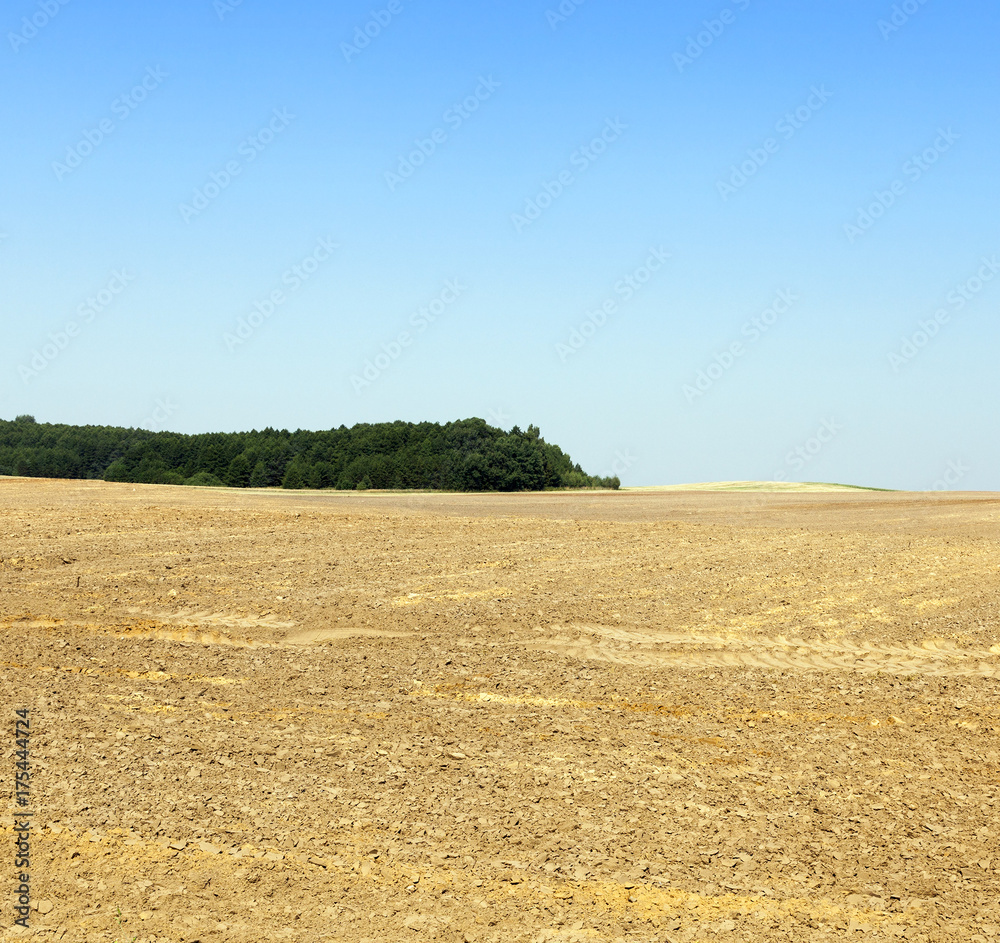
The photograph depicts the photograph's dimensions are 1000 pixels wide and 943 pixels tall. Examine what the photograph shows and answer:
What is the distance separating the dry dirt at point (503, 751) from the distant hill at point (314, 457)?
1949 inches

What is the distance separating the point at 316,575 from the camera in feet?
57.8

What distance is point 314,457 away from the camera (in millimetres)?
82562

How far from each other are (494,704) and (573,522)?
19.9 metres

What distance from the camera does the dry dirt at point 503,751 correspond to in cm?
566

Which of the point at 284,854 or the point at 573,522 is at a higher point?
the point at 573,522

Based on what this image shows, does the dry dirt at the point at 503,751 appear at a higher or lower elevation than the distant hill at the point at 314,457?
lower

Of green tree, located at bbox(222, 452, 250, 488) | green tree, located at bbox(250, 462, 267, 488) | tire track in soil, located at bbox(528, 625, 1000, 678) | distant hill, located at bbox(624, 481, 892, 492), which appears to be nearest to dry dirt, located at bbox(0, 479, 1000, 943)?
tire track in soil, located at bbox(528, 625, 1000, 678)

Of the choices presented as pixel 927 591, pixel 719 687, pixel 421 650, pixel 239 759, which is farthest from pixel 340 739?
pixel 927 591

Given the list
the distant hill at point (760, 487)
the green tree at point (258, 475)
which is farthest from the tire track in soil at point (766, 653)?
the green tree at point (258, 475)

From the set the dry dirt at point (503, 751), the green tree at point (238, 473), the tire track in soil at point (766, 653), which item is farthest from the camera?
the green tree at point (238, 473)

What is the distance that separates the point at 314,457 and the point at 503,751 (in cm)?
7631

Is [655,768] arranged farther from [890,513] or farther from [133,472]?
[133,472]

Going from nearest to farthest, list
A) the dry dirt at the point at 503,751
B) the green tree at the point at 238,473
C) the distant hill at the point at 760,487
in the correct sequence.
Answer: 1. the dry dirt at the point at 503,751
2. the distant hill at the point at 760,487
3. the green tree at the point at 238,473

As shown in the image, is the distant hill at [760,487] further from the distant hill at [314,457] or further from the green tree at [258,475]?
the green tree at [258,475]
